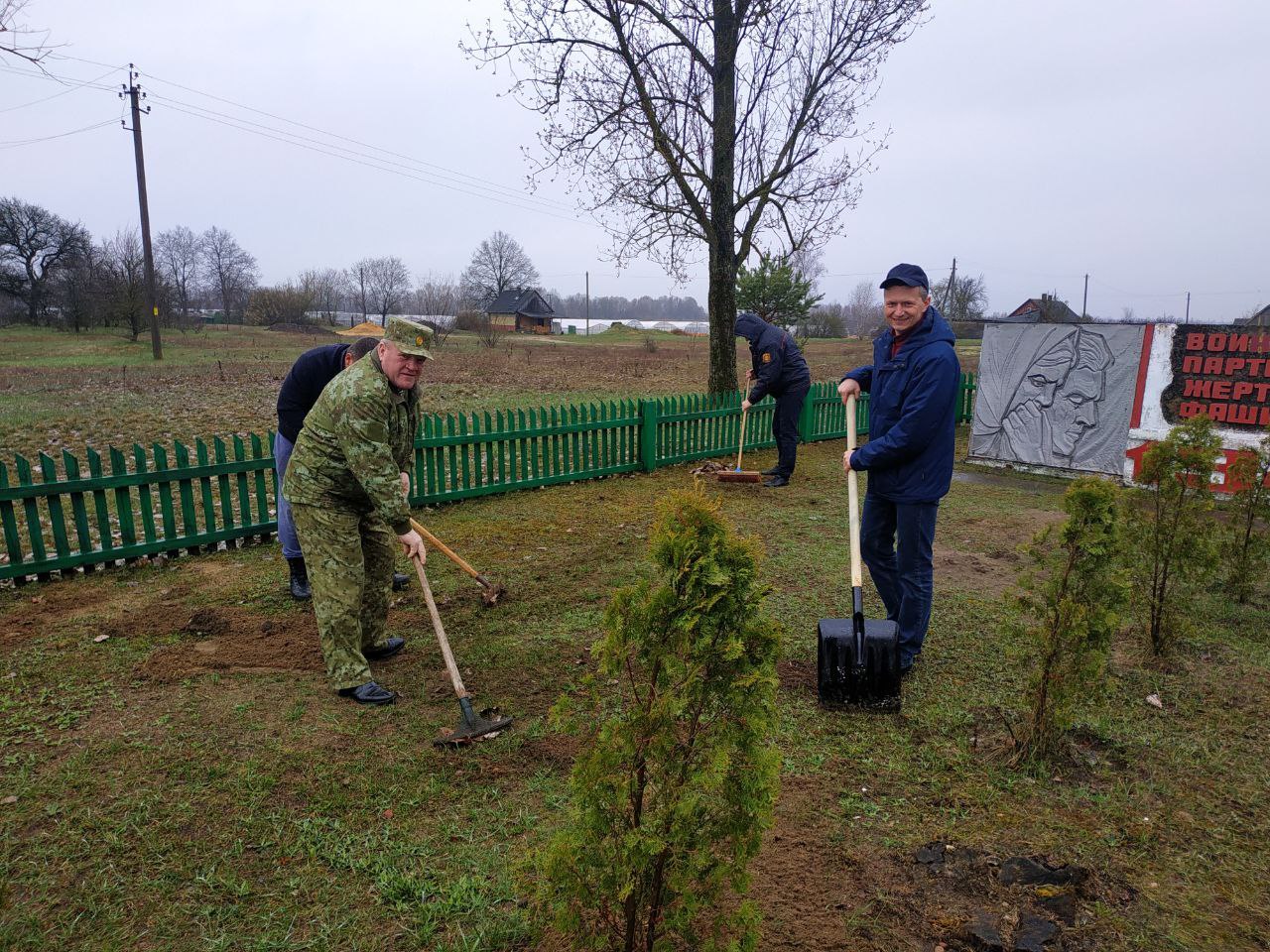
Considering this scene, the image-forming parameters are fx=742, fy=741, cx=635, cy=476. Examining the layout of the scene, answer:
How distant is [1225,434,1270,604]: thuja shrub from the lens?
16.7 feet

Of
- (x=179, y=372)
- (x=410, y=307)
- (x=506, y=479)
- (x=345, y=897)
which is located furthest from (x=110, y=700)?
(x=410, y=307)

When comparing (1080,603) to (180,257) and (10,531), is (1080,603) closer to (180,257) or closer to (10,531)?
(10,531)

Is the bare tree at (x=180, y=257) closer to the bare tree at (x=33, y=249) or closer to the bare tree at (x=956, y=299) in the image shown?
the bare tree at (x=33, y=249)

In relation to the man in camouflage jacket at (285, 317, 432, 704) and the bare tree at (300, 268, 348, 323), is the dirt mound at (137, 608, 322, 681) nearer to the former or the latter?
the man in camouflage jacket at (285, 317, 432, 704)

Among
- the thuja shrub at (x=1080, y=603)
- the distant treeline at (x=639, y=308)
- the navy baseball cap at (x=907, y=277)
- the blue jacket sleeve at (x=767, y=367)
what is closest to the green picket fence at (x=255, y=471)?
the blue jacket sleeve at (x=767, y=367)

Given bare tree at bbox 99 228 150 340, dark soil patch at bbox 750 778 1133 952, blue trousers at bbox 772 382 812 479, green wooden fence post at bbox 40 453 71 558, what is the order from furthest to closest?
bare tree at bbox 99 228 150 340, blue trousers at bbox 772 382 812 479, green wooden fence post at bbox 40 453 71 558, dark soil patch at bbox 750 778 1133 952

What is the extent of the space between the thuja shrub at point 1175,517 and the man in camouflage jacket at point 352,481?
404cm

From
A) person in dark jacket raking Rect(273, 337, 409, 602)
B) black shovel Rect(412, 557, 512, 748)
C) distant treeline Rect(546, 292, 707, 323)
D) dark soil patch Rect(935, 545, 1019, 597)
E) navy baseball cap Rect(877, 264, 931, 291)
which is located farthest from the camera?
distant treeline Rect(546, 292, 707, 323)

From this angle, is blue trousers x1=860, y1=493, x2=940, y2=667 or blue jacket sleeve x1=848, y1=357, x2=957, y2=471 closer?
blue jacket sleeve x1=848, y1=357, x2=957, y2=471

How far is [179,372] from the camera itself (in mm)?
20125

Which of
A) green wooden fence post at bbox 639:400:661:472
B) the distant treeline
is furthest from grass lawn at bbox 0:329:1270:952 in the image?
the distant treeline

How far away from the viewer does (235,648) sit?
4473 mm

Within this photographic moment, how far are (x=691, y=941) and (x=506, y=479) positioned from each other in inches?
274

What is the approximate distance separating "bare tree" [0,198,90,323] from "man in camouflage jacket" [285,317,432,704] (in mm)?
49948
